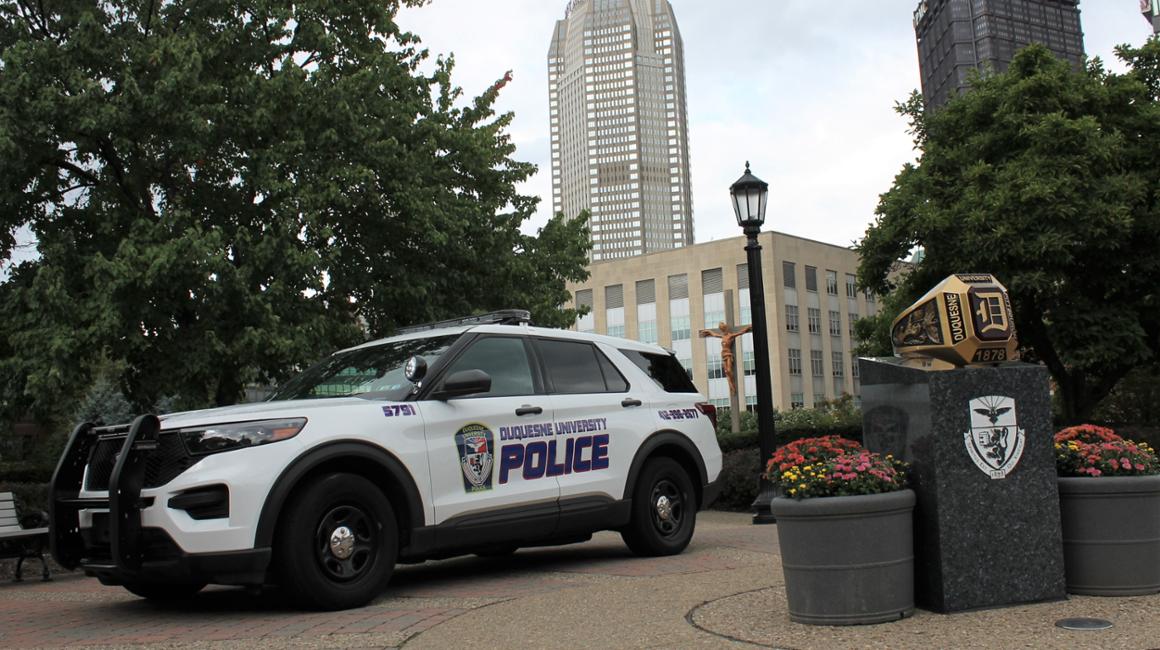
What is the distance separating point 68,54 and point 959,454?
39.8ft

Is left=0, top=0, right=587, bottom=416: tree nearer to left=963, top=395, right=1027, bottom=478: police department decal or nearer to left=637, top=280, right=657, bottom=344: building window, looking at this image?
left=963, top=395, right=1027, bottom=478: police department decal

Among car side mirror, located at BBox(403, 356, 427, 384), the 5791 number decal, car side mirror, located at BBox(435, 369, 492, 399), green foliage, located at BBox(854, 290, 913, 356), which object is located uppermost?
green foliage, located at BBox(854, 290, 913, 356)

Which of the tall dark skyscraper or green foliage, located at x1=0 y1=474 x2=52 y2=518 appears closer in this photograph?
green foliage, located at x1=0 y1=474 x2=52 y2=518

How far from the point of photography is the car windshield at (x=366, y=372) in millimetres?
7379

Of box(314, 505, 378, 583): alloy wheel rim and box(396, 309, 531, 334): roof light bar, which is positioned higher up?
box(396, 309, 531, 334): roof light bar

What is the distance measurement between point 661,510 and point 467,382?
266cm

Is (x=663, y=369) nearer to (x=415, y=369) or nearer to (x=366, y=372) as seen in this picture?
(x=366, y=372)

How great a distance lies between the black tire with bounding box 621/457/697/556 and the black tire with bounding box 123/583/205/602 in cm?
332

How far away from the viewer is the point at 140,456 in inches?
246

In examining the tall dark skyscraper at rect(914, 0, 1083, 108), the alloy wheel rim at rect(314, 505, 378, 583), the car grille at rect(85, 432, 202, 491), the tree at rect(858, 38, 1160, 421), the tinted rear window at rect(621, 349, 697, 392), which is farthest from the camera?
the tall dark skyscraper at rect(914, 0, 1083, 108)

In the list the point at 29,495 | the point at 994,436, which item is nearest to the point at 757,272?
the point at 994,436

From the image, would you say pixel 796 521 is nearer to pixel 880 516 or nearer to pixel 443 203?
pixel 880 516

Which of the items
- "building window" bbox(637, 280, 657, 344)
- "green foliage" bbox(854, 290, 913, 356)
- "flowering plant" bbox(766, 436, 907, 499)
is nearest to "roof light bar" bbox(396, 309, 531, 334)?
"flowering plant" bbox(766, 436, 907, 499)

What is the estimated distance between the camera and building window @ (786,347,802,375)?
85050 mm
